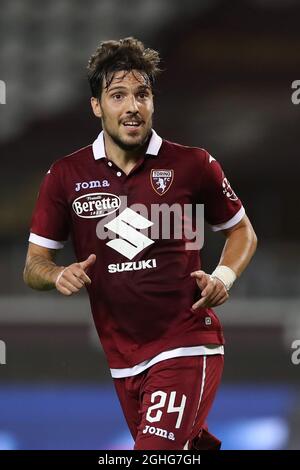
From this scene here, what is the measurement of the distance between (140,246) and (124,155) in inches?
12.9

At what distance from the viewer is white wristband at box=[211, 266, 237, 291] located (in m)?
3.07

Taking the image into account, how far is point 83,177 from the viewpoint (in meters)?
3.22

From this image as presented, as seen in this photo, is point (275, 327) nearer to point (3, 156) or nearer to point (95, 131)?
point (95, 131)

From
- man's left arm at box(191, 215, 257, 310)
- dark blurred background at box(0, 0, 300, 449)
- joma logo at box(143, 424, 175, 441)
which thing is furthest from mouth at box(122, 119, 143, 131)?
dark blurred background at box(0, 0, 300, 449)

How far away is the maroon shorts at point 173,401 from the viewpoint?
2969 millimetres

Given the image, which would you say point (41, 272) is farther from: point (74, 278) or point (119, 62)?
point (119, 62)

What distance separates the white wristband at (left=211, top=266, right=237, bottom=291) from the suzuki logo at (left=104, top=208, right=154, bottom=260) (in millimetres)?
233

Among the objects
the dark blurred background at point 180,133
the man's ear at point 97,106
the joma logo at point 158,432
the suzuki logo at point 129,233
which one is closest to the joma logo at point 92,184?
the suzuki logo at point 129,233

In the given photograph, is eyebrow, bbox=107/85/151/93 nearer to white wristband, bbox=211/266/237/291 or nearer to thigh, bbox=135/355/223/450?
white wristband, bbox=211/266/237/291

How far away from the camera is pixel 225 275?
3.11 metres

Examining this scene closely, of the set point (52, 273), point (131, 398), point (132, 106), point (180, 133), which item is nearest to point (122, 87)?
point (132, 106)

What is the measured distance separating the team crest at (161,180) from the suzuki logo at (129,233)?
11cm
